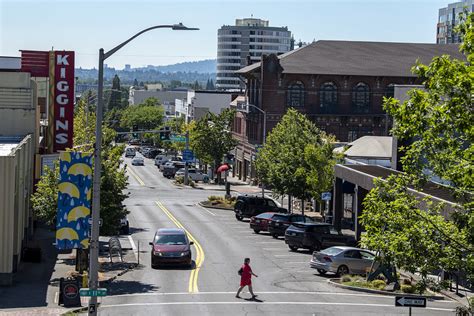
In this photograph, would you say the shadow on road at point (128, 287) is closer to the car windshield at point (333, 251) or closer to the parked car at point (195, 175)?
the car windshield at point (333, 251)

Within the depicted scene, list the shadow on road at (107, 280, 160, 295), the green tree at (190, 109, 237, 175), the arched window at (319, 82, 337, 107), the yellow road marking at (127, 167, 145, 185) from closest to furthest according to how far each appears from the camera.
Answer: the shadow on road at (107, 280, 160, 295)
the arched window at (319, 82, 337, 107)
the yellow road marking at (127, 167, 145, 185)
the green tree at (190, 109, 237, 175)

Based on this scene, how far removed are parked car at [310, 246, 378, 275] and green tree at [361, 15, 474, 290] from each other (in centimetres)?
1708

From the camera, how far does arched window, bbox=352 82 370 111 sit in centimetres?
9431

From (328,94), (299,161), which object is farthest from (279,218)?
(328,94)

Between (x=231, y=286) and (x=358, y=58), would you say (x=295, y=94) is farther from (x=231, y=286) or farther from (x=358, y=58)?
(x=231, y=286)

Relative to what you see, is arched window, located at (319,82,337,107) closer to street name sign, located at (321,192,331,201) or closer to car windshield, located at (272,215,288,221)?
street name sign, located at (321,192,331,201)

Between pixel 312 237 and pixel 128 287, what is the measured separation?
44.1 feet

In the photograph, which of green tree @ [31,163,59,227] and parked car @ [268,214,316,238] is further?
parked car @ [268,214,316,238]

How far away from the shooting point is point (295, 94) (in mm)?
93062

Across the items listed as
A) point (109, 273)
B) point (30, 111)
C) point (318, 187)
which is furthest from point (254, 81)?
point (109, 273)

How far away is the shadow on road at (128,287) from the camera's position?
110ft

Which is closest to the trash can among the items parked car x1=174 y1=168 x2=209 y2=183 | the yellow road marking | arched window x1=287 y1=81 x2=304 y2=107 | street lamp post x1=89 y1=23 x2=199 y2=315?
street lamp post x1=89 y1=23 x2=199 y2=315

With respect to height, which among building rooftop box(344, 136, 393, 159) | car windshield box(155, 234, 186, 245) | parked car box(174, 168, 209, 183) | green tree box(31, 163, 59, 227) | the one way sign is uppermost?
building rooftop box(344, 136, 393, 159)

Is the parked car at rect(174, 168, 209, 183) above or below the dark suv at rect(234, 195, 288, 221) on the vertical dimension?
below
